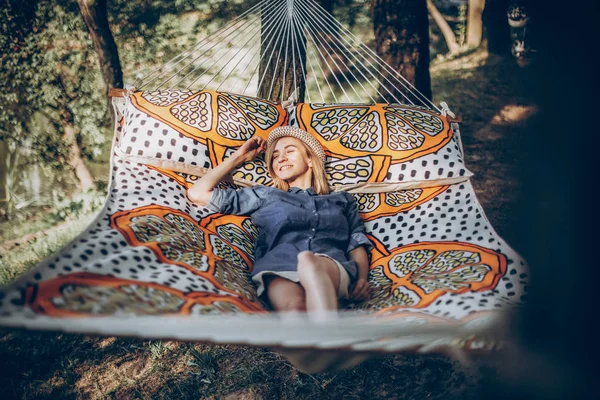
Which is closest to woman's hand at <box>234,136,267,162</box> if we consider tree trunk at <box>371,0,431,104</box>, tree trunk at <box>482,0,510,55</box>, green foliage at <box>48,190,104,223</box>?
tree trunk at <box>371,0,431,104</box>

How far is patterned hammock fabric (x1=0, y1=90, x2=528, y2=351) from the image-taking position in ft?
2.68

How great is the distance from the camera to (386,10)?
8.60 ft

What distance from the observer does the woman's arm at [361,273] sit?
4.56ft

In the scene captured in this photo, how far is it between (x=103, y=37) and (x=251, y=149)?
159cm

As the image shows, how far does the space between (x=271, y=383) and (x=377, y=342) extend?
88 cm

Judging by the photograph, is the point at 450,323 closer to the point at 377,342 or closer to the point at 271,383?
the point at 377,342

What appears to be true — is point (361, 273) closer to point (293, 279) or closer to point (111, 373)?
point (293, 279)

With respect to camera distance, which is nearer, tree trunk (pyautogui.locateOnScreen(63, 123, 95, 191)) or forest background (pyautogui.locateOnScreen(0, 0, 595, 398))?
forest background (pyautogui.locateOnScreen(0, 0, 595, 398))

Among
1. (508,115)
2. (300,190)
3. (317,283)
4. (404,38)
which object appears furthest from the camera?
(508,115)

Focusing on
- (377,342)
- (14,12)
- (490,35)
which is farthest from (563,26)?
(490,35)

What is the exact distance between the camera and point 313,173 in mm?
1860

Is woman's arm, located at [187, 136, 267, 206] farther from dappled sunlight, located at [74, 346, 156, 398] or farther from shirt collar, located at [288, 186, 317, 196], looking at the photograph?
dappled sunlight, located at [74, 346, 156, 398]

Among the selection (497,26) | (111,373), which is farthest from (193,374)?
(497,26)

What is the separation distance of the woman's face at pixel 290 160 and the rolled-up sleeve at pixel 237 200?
0.13 metres
